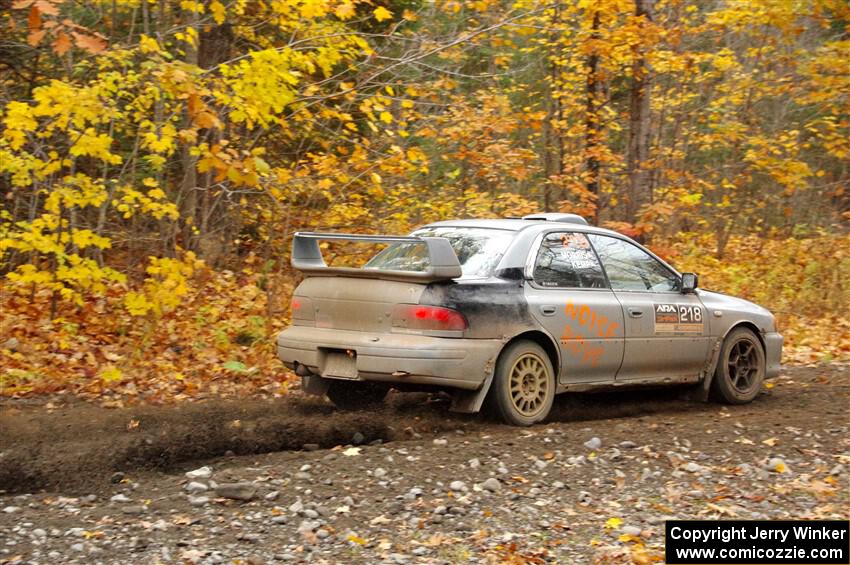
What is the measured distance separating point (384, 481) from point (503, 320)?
200 centimetres

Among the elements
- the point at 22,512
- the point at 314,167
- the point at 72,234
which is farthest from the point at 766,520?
the point at 314,167

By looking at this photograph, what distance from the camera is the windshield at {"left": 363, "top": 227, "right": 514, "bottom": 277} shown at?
779 cm

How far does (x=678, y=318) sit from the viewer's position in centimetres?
889

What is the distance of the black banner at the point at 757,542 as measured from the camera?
483cm

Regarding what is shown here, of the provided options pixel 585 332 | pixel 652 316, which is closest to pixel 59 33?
pixel 585 332

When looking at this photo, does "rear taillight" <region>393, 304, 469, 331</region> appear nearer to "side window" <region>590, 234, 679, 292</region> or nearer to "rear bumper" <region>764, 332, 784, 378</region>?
"side window" <region>590, 234, 679, 292</region>

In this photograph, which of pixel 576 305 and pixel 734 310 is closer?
pixel 576 305

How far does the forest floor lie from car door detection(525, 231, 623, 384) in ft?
1.71

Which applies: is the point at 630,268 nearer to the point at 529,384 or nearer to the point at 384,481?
the point at 529,384

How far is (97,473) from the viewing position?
19.5 feet

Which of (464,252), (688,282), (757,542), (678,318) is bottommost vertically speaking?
(757,542)

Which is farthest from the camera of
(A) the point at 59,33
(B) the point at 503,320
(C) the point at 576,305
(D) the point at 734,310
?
(D) the point at 734,310

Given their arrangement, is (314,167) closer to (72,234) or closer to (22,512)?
(72,234)

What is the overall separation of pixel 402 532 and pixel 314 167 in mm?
7260
